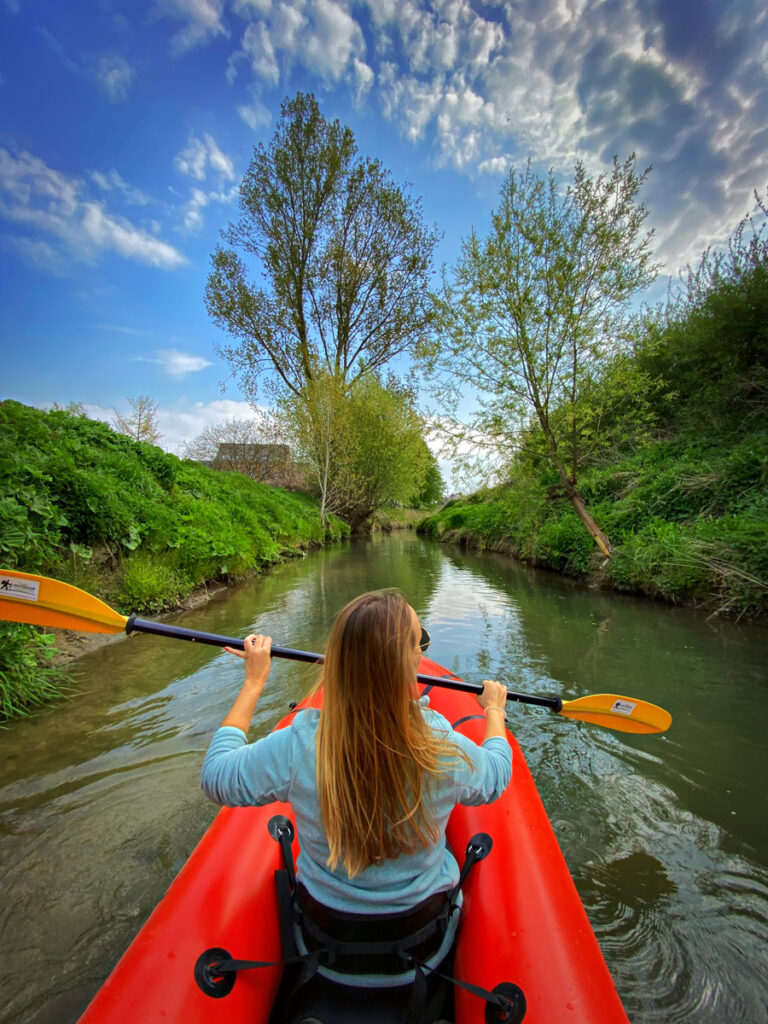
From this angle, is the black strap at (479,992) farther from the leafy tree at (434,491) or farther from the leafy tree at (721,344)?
the leafy tree at (434,491)

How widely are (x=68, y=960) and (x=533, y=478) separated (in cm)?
905

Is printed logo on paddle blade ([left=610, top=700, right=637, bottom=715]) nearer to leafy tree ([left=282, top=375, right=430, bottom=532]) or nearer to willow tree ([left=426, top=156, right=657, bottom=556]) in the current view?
willow tree ([left=426, top=156, right=657, bottom=556])

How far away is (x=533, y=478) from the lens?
9.30 meters

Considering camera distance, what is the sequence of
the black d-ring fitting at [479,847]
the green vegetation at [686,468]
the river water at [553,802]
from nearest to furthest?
the black d-ring fitting at [479,847] < the river water at [553,802] < the green vegetation at [686,468]

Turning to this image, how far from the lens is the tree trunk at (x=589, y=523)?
796 centimetres

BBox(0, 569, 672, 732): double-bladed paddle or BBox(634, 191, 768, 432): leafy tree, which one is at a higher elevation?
BBox(634, 191, 768, 432): leafy tree

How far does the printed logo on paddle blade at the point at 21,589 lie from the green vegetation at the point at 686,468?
6.38 metres

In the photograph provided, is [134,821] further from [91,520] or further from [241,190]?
[241,190]

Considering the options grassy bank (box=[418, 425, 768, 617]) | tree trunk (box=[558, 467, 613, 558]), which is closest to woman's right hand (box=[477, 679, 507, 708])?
grassy bank (box=[418, 425, 768, 617])

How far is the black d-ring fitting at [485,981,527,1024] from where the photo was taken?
0.94 metres

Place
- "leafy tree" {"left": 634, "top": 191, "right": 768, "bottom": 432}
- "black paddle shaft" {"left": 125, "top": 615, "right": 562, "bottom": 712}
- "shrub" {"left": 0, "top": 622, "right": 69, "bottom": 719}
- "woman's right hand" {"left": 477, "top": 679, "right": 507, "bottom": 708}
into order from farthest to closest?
1. "leafy tree" {"left": 634, "top": 191, "right": 768, "bottom": 432}
2. "shrub" {"left": 0, "top": 622, "right": 69, "bottom": 719}
3. "black paddle shaft" {"left": 125, "top": 615, "right": 562, "bottom": 712}
4. "woman's right hand" {"left": 477, "top": 679, "right": 507, "bottom": 708}

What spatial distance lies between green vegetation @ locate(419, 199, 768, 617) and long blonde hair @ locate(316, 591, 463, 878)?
5758 millimetres

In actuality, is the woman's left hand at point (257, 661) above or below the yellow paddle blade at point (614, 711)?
above

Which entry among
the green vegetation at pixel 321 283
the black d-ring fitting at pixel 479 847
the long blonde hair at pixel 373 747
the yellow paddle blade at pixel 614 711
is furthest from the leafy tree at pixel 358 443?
the long blonde hair at pixel 373 747
